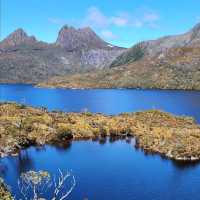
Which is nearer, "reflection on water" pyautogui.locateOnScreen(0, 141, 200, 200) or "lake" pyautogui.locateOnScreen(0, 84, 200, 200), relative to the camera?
"lake" pyautogui.locateOnScreen(0, 84, 200, 200)

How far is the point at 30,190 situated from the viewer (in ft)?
376

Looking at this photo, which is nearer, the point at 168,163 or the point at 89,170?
the point at 89,170

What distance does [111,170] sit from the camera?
143625 millimetres

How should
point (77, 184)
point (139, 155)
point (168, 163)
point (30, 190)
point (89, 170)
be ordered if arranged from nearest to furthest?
point (30, 190) < point (77, 184) < point (89, 170) < point (168, 163) < point (139, 155)

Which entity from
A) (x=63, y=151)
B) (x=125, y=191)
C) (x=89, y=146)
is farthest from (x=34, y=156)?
(x=125, y=191)

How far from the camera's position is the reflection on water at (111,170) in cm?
12031

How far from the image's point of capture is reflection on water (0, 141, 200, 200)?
395 ft

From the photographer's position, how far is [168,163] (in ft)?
513

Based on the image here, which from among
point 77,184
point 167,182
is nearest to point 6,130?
point 77,184

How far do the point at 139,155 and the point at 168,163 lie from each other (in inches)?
624

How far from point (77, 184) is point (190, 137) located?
70.6 meters

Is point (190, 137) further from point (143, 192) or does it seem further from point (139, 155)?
point (143, 192)

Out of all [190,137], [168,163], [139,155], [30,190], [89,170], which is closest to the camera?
[30,190]

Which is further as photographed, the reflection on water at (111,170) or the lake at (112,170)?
the reflection on water at (111,170)
